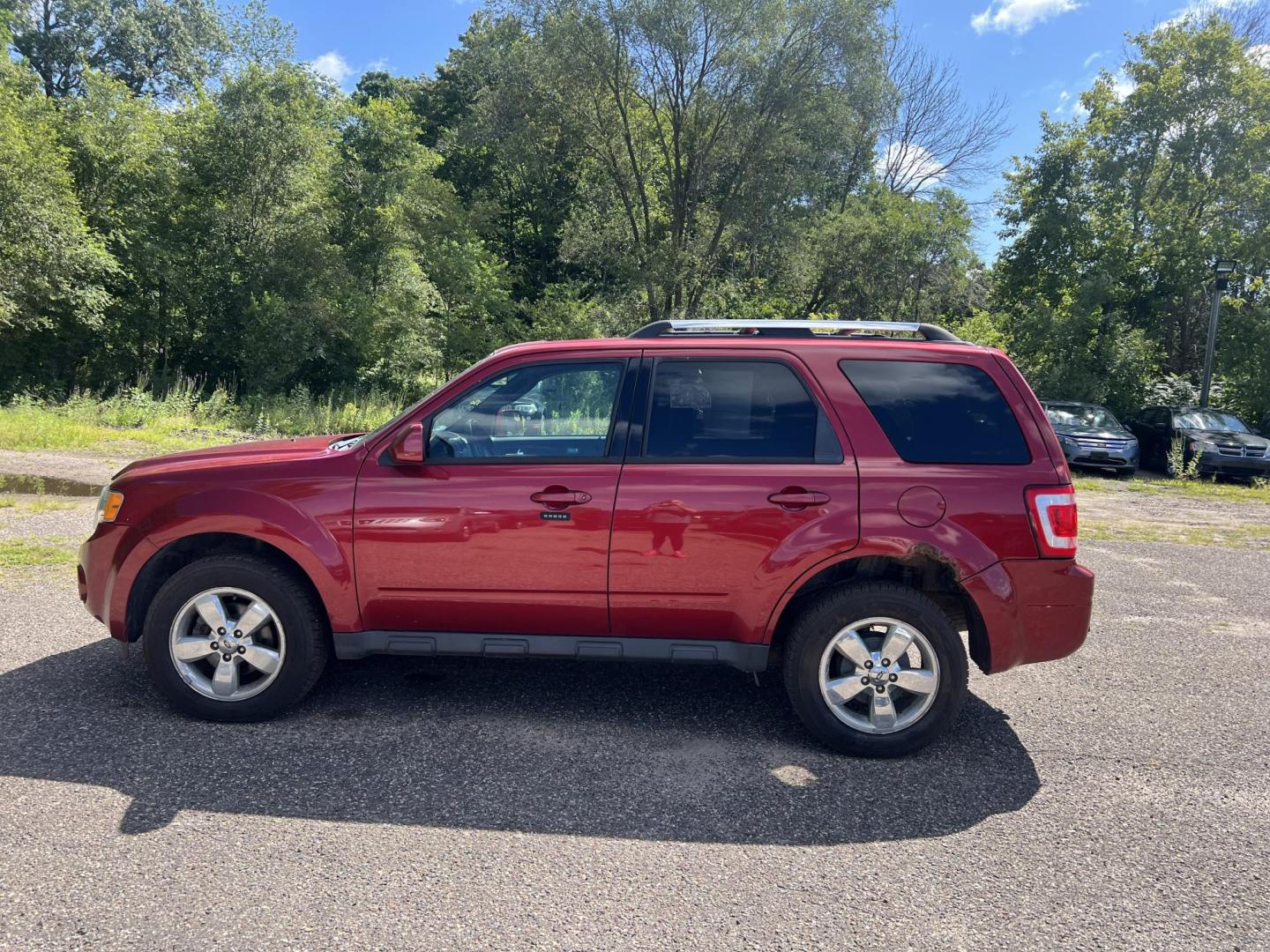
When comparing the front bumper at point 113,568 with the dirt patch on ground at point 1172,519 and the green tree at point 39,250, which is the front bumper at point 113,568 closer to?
the dirt patch on ground at point 1172,519

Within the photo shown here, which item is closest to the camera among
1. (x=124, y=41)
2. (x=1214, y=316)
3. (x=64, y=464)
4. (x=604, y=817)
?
A: (x=604, y=817)

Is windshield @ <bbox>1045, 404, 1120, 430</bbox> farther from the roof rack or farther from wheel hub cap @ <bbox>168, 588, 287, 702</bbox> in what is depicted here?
wheel hub cap @ <bbox>168, 588, 287, 702</bbox>

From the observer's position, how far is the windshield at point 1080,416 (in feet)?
58.3

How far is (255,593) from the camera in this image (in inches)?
156

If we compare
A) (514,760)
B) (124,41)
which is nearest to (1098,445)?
(514,760)

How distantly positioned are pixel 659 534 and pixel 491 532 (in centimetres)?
77

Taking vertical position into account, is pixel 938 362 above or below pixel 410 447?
above

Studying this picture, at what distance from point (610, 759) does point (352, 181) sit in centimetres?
2455

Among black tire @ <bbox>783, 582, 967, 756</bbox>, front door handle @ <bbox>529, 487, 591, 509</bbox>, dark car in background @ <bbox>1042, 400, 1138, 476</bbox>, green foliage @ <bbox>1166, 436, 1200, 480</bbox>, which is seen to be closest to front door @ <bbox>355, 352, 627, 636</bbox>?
front door handle @ <bbox>529, 487, 591, 509</bbox>

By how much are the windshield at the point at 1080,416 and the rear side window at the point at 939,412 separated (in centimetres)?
1527

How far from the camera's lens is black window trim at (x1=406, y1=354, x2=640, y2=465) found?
157 inches

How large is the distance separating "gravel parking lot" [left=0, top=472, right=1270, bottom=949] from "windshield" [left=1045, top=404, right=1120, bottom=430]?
1407cm

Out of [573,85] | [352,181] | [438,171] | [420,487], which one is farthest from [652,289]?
[420,487]

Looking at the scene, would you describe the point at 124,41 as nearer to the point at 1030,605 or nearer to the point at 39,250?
the point at 39,250
